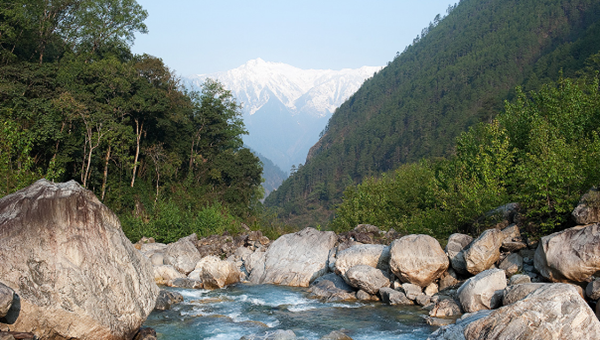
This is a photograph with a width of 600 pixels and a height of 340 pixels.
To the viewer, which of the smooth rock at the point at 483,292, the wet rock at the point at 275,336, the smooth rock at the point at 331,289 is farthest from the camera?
the smooth rock at the point at 331,289

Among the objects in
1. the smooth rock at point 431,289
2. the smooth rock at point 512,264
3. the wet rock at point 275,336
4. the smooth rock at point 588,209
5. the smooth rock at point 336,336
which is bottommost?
the smooth rock at point 431,289

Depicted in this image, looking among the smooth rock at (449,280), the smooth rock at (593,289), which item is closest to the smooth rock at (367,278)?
the smooth rock at (449,280)

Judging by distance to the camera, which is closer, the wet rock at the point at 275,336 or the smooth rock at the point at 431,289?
the wet rock at the point at 275,336

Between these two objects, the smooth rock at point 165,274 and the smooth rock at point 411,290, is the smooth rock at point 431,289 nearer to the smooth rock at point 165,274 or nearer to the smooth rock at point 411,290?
the smooth rock at point 411,290

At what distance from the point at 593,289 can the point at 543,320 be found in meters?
3.73

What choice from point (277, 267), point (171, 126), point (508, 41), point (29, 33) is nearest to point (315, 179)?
point (508, 41)

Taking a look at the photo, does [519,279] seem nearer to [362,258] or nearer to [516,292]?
[516,292]

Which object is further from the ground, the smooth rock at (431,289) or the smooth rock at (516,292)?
the smooth rock at (516,292)

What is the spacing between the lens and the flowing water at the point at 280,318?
39.3 feet

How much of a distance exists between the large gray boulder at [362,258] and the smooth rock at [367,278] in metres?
0.74

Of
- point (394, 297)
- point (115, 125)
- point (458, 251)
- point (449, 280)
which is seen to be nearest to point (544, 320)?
point (394, 297)

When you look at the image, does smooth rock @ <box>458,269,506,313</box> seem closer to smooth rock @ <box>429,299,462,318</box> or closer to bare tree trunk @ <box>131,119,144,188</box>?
smooth rock @ <box>429,299,462,318</box>

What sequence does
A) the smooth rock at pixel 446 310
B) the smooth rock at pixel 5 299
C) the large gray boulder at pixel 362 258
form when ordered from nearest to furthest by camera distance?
the smooth rock at pixel 5 299
the smooth rock at pixel 446 310
the large gray boulder at pixel 362 258

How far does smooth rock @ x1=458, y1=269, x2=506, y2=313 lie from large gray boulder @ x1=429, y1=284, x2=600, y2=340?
3.02 meters
